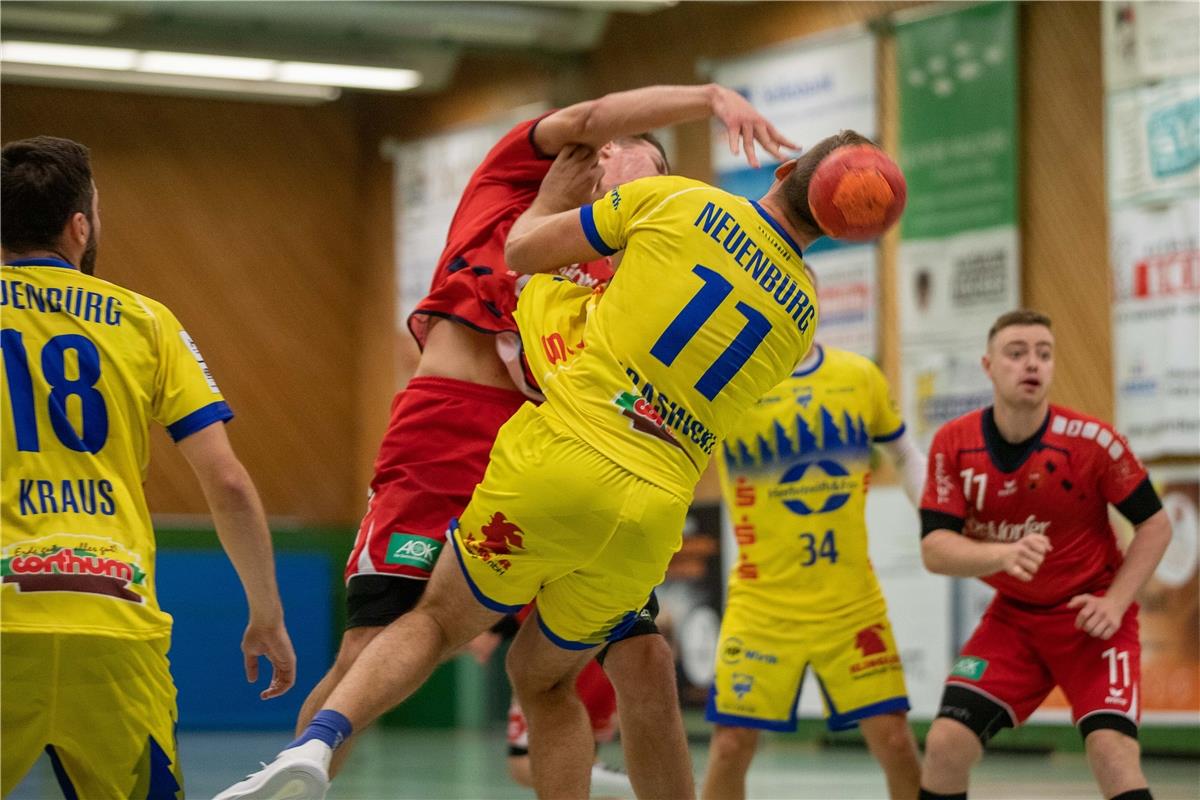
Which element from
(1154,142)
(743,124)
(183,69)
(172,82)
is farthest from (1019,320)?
(172,82)

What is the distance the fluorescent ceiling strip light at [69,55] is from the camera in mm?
14938

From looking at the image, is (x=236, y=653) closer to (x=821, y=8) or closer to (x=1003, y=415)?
(x=821, y=8)

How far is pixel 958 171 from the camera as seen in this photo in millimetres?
11945

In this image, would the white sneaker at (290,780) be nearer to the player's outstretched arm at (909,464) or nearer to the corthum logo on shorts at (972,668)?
the corthum logo on shorts at (972,668)

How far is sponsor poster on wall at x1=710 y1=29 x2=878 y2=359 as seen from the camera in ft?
41.4

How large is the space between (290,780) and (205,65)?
13351mm

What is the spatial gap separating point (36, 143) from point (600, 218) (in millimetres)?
1282

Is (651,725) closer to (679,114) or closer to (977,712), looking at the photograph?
(977,712)

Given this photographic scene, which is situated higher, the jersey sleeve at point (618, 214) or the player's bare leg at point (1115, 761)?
the jersey sleeve at point (618, 214)

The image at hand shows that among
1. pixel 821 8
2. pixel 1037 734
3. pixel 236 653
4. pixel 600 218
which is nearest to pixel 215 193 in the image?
pixel 236 653

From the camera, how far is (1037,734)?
1105cm

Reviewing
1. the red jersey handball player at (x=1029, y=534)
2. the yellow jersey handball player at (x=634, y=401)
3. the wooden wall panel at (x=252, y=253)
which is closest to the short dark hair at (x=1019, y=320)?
the red jersey handball player at (x=1029, y=534)

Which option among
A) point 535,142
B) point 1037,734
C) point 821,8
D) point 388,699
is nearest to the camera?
point 388,699

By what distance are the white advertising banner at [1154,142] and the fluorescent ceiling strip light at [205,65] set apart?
8.36 metres
